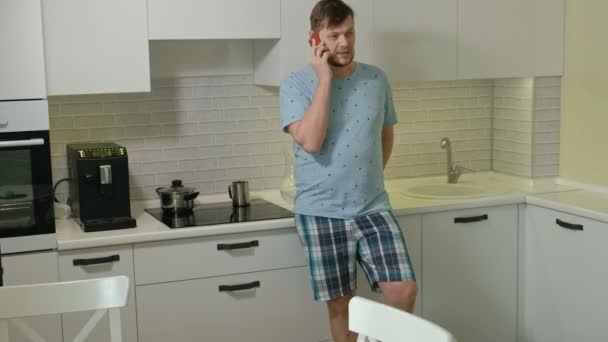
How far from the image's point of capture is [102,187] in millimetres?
3615

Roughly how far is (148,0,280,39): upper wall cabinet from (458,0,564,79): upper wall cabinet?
3.06 feet

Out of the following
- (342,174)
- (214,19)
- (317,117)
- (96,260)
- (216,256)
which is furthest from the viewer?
(214,19)

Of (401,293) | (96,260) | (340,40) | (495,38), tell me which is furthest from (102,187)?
(495,38)

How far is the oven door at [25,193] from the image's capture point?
3.36m

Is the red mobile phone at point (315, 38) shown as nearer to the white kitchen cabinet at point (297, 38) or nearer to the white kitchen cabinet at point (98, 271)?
the white kitchen cabinet at point (297, 38)

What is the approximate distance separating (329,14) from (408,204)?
104cm

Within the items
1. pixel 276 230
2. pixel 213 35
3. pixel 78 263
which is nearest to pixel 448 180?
pixel 276 230

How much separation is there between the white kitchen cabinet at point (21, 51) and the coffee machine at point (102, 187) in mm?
342

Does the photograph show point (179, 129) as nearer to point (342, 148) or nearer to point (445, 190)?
point (342, 148)

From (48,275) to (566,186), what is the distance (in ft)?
8.07

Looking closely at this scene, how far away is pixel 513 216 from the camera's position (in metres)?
4.14

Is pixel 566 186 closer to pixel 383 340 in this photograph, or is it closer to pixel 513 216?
pixel 513 216

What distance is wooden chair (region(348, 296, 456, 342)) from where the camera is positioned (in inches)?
81.7

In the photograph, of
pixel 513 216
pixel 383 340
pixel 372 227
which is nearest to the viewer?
pixel 383 340
